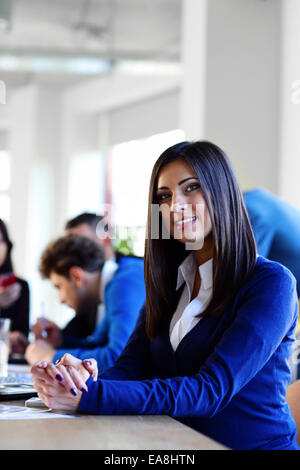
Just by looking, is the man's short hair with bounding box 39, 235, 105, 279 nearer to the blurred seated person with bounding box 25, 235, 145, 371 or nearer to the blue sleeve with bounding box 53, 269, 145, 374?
the blurred seated person with bounding box 25, 235, 145, 371

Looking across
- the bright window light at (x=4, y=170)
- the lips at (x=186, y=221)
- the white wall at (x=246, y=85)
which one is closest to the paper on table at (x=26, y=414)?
the lips at (x=186, y=221)

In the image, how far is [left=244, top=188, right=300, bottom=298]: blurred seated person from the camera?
2.49 m

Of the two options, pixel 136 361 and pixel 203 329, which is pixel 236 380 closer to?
pixel 203 329

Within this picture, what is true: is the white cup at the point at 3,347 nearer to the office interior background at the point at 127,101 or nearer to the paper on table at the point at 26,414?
the paper on table at the point at 26,414

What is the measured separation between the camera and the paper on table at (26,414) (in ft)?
4.28

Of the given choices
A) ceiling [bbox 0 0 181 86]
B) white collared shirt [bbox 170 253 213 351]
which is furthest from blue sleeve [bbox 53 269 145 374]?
ceiling [bbox 0 0 181 86]

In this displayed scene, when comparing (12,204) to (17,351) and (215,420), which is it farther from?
(215,420)

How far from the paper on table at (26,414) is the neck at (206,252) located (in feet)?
1.67

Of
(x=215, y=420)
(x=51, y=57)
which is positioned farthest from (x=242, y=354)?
(x=51, y=57)

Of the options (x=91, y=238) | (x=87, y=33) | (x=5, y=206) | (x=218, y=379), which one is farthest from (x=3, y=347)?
(x=5, y=206)

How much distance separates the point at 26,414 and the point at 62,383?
10 cm
